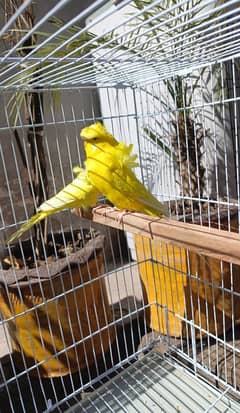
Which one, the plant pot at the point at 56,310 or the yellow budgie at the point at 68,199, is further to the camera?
the plant pot at the point at 56,310

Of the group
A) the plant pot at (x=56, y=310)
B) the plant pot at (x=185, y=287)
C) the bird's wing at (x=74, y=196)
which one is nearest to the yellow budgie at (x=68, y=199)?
the bird's wing at (x=74, y=196)

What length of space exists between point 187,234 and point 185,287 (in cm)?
67

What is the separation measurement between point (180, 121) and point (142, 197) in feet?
2.12

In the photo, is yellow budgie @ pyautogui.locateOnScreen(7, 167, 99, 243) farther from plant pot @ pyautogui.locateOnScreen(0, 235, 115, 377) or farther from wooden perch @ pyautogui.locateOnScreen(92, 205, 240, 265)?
plant pot @ pyautogui.locateOnScreen(0, 235, 115, 377)

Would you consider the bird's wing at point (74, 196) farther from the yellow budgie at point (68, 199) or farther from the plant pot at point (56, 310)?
the plant pot at point (56, 310)

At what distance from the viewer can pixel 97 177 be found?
820mm

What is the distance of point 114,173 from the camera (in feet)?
2.67

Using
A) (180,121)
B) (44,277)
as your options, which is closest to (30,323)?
(44,277)

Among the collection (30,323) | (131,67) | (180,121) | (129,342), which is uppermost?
(131,67)

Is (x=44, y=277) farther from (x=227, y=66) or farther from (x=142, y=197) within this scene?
(x=227, y=66)

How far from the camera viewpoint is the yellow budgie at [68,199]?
2.66 ft

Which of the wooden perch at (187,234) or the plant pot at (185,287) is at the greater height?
the wooden perch at (187,234)

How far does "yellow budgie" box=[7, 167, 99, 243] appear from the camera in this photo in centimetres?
81

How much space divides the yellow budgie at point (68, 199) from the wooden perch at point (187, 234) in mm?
80
